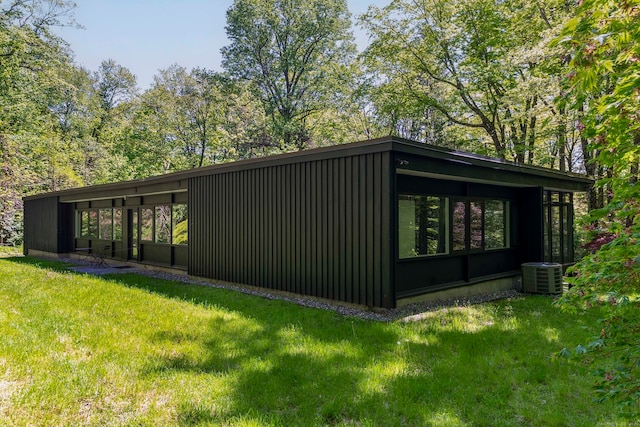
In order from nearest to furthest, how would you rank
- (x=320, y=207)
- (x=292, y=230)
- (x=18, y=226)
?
(x=320, y=207) → (x=292, y=230) → (x=18, y=226)

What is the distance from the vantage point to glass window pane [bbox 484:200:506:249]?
28.3ft

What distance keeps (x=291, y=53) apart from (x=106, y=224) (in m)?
14.1

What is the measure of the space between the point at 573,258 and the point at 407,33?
10.6 m

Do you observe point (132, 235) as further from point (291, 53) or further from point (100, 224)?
point (291, 53)

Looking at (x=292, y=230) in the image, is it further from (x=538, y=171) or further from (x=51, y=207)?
(x=51, y=207)

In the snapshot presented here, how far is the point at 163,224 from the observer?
1152 cm

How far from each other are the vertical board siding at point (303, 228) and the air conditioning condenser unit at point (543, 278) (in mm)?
4136

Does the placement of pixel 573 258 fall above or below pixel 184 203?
below

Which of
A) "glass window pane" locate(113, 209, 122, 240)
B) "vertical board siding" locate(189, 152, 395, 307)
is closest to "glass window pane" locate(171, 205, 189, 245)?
"vertical board siding" locate(189, 152, 395, 307)

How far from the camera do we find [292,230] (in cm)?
750

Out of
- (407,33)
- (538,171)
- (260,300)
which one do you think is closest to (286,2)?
(407,33)

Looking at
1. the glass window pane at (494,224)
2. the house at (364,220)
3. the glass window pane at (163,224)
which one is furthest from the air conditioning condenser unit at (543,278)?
the glass window pane at (163,224)

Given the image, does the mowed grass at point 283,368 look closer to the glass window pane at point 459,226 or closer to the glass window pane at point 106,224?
the glass window pane at point 459,226

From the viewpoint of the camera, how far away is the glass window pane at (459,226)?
7774mm
